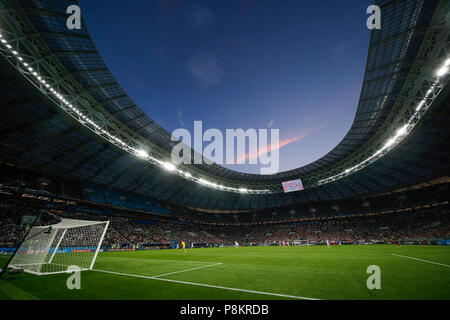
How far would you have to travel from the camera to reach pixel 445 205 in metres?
33.6

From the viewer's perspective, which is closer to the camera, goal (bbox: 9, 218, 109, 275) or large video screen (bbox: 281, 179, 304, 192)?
goal (bbox: 9, 218, 109, 275)

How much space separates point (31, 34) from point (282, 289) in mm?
21088

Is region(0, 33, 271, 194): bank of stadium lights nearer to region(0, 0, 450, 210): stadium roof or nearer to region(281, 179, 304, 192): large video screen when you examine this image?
region(0, 0, 450, 210): stadium roof

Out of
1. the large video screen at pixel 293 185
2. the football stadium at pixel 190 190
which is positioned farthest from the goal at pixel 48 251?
the large video screen at pixel 293 185

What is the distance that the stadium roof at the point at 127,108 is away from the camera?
1281cm

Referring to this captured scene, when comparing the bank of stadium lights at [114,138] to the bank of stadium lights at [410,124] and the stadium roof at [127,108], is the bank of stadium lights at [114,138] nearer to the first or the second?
the stadium roof at [127,108]

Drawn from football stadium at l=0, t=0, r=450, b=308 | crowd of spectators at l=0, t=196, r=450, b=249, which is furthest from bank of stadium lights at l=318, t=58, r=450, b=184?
crowd of spectators at l=0, t=196, r=450, b=249

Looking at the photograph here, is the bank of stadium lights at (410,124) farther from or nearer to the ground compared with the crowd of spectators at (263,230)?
farther from the ground

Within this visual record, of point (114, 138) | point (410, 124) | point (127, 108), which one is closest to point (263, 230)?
point (410, 124)

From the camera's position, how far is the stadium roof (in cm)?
1281

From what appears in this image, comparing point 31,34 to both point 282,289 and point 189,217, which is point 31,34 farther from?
point 189,217

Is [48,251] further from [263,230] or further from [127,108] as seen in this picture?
[263,230]

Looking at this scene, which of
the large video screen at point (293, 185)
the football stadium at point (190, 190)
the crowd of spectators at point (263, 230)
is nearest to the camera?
the football stadium at point (190, 190)
